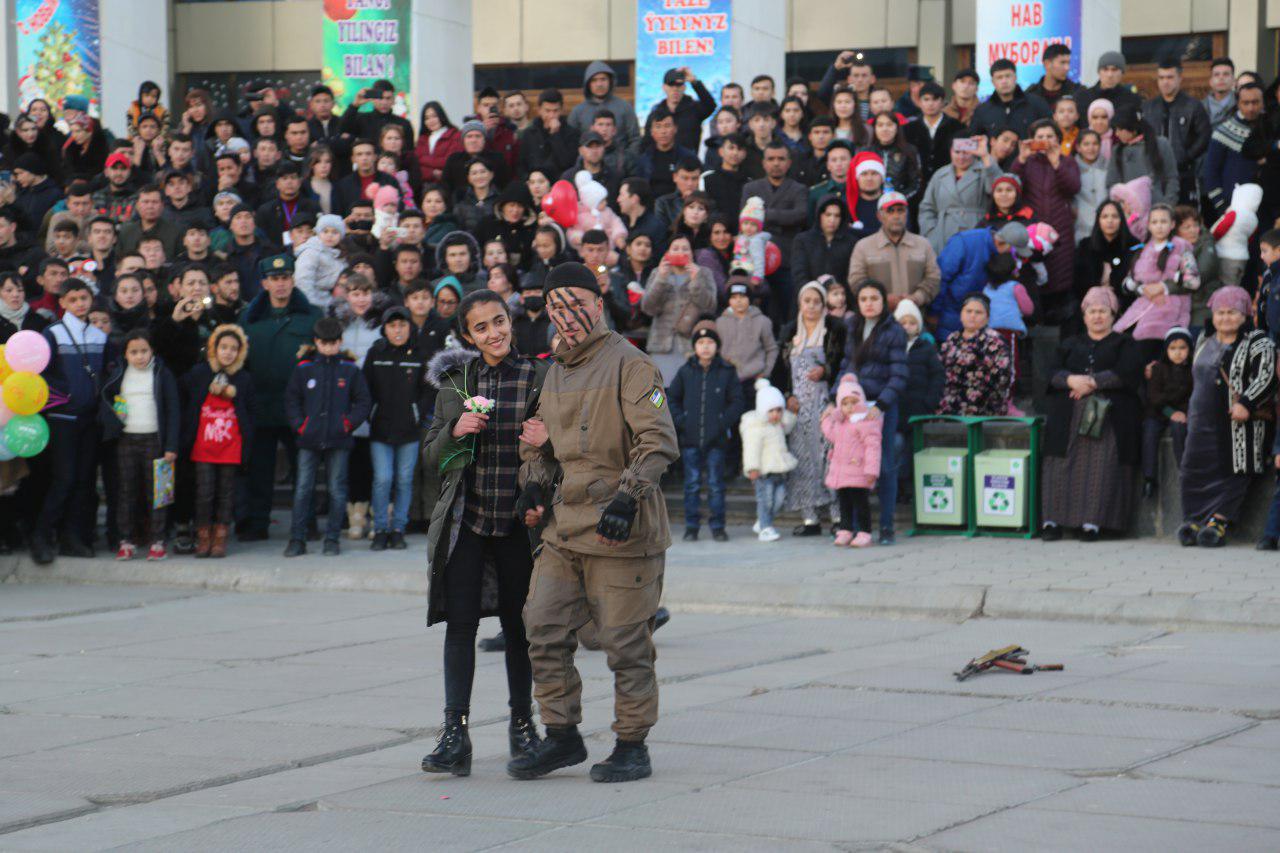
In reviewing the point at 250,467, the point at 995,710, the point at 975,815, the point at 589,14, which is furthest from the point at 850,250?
the point at 589,14

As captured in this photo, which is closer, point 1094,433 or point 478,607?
point 478,607

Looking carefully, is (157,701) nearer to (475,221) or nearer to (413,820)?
(413,820)

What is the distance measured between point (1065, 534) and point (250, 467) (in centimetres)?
664

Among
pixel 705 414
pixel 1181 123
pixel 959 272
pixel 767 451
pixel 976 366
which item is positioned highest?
pixel 1181 123

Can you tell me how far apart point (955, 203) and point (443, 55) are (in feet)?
33.5

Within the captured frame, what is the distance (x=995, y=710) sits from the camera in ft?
27.8

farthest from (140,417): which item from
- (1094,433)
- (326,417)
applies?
(1094,433)

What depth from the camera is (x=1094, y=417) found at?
14477 mm

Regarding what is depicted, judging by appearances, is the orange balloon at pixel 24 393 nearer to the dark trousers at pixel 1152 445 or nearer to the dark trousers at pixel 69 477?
the dark trousers at pixel 69 477

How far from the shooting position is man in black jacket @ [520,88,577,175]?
19.3 metres

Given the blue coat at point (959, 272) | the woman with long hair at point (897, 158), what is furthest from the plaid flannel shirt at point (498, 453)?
the woman with long hair at point (897, 158)

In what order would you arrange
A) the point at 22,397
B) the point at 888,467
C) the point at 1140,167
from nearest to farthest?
the point at 22,397
the point at 888,467
the point at 1140,167

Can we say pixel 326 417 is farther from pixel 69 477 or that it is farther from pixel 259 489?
pixel 69 477

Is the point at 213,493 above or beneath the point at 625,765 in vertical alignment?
above
